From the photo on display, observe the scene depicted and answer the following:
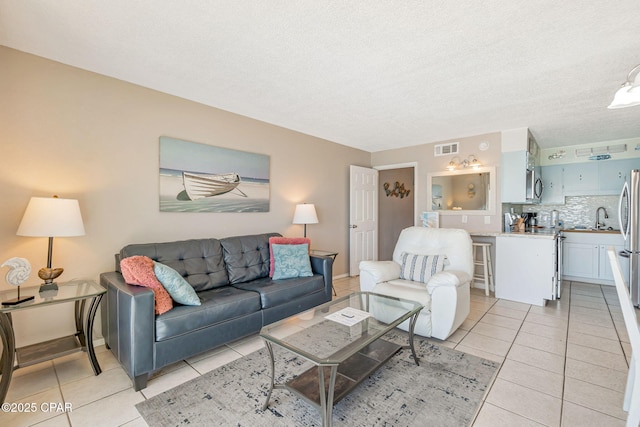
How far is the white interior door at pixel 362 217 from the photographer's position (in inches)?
202

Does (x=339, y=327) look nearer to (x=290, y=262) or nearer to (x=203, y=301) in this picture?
(x=203, y=301)

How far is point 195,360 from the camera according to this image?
7.66 feet

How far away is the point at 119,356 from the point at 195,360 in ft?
1.76

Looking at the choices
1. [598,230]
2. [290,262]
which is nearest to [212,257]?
[290,262]

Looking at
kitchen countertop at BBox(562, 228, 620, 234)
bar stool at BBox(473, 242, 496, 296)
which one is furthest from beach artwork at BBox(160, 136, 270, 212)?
kitchen countertop at BBox(562, 228, 620, 234)

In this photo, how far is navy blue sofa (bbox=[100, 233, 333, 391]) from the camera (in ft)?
6.40

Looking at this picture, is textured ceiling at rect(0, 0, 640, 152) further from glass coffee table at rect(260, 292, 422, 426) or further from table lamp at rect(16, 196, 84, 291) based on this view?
glass coffee table at rect(260, 292, 422, 426)

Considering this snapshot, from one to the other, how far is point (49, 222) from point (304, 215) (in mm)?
2616

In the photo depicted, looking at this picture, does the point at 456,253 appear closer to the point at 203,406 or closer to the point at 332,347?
the point at 332,347

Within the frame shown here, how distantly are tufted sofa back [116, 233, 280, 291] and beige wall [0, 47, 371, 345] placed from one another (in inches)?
11.9

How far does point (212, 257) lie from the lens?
9.61ft

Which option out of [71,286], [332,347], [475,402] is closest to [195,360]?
[71,286]

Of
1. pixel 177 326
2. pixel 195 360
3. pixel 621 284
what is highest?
pixel 621 284

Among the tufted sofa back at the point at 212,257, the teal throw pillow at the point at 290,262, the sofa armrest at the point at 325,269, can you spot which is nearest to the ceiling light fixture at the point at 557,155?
the sofa armrest at the point at 325,269
